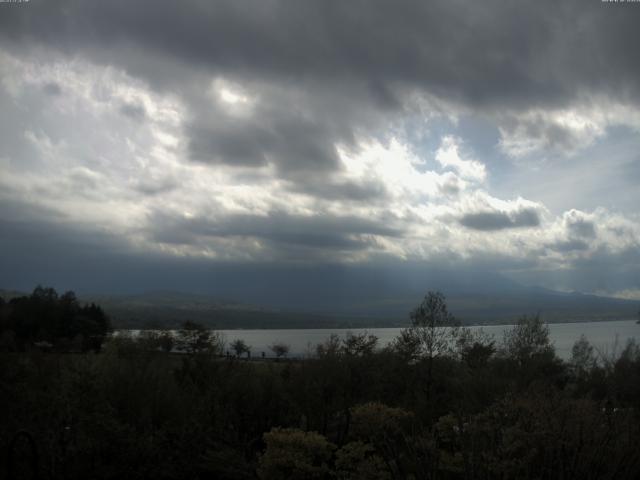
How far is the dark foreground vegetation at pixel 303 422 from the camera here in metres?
8.53

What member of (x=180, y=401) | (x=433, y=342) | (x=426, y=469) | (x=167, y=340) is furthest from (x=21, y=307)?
(x=426, y=469)

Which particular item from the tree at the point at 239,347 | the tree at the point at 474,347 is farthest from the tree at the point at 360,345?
the tree at the point at 239,347

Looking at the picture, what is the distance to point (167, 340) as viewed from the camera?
4894cm

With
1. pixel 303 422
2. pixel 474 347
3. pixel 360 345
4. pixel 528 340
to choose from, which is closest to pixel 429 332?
pixel 360 345

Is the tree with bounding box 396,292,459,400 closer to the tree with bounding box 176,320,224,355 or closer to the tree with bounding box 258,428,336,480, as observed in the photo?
the tree with bounding box 176,320,224,355

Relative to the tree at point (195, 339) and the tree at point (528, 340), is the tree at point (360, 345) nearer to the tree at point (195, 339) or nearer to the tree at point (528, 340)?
the tree at point (195, 339)

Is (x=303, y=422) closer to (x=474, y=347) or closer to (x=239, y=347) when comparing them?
(x=474, y=347)

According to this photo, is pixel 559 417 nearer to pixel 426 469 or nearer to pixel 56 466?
pixel 426 469

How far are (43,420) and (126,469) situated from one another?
278 cm

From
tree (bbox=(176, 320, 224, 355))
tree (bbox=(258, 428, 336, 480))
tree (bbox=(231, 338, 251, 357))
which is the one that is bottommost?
tree (bbox=(231, 338, 251, 357))

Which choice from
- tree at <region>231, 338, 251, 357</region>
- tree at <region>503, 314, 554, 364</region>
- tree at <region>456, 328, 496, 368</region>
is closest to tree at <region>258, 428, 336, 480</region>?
tree at <region>456, 328, 496, 368</region>

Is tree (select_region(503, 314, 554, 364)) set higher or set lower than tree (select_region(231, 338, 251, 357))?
higher

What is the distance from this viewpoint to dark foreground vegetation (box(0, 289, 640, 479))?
28.0ft

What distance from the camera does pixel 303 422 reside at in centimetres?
2223
